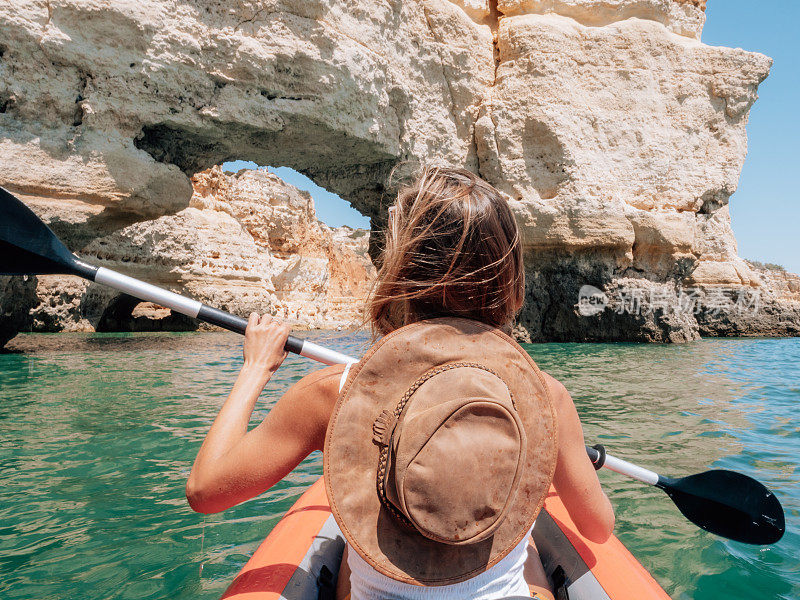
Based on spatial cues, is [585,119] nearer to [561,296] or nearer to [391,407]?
[561,296]

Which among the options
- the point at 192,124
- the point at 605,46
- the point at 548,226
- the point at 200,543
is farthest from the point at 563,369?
the point at 605,46

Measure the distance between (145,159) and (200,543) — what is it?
647 cm

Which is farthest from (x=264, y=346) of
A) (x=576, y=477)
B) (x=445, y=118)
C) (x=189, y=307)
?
(x=445, y=118)

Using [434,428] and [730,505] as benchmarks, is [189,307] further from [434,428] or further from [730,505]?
[730,505]

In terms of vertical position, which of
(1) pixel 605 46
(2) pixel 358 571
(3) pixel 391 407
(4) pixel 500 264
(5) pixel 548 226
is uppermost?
(1) pixel 605 46

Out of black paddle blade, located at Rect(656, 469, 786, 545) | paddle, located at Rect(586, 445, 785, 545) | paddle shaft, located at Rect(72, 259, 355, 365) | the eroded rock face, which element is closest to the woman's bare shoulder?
paddle shaft, located at Rect(72, 259, 355, 365)

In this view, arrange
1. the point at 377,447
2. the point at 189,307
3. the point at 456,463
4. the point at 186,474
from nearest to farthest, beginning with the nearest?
1. the point at 456,463
2. the point at 377,447
3. the point at 189,307
4. the point at 186,474

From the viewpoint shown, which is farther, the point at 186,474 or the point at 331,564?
the point at 186,474

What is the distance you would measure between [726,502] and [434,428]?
1942 millimetres

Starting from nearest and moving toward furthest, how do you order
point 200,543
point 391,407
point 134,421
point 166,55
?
point 391,407 < point 200,543 < point 134,421 < point 166,55

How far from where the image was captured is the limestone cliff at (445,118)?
646 centimetres

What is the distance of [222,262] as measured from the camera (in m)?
14.3

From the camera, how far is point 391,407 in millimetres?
821

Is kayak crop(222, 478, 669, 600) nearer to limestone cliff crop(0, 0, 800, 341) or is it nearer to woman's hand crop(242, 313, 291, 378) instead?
woman's hand crop(242, 313, 291, 378)
